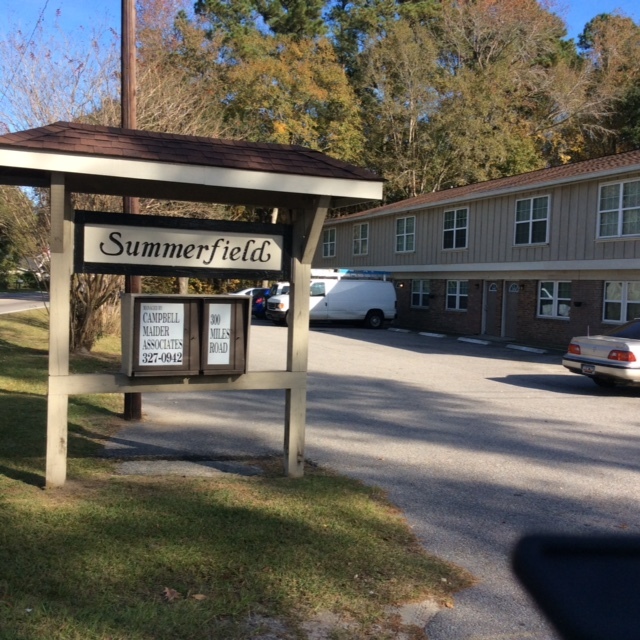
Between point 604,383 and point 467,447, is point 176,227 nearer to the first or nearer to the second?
point 467,447

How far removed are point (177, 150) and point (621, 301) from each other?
17.1 meters

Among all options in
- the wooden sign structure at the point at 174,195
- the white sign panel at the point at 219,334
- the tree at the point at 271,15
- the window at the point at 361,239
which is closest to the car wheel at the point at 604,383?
the wooden sign structure at the point at 174,195

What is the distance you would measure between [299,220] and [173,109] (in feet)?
42.6

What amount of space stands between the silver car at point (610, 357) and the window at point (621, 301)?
640 centimetres

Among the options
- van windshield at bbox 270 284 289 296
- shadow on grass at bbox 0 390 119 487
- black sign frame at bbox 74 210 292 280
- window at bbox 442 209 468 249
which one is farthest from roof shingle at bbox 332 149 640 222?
shadow on grass at bbox 0 390 119 487

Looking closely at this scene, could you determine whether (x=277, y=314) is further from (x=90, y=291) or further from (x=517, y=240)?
(x=90, y=291)

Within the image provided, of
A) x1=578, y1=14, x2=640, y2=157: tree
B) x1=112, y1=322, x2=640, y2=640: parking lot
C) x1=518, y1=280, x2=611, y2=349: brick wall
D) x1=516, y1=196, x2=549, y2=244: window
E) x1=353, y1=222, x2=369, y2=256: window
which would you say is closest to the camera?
x1=112, y1=322, x2=640, y2=640: parking lot

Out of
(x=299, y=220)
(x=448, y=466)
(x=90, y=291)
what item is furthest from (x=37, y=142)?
(x=90, y=291)

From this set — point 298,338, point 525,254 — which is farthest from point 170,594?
point 525,254

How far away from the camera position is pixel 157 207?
16.9 metres

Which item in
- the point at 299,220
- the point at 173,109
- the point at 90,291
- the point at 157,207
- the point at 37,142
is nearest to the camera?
the point at 37,142

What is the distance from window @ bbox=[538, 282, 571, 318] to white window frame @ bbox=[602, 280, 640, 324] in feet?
4.73

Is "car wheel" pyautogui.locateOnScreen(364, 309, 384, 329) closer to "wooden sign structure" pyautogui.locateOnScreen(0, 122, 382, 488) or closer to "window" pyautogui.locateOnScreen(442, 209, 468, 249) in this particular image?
"window" pyautogui.locateOnScreen(442, 209, 468, 249)

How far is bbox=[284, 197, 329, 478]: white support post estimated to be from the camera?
21.4 feet
